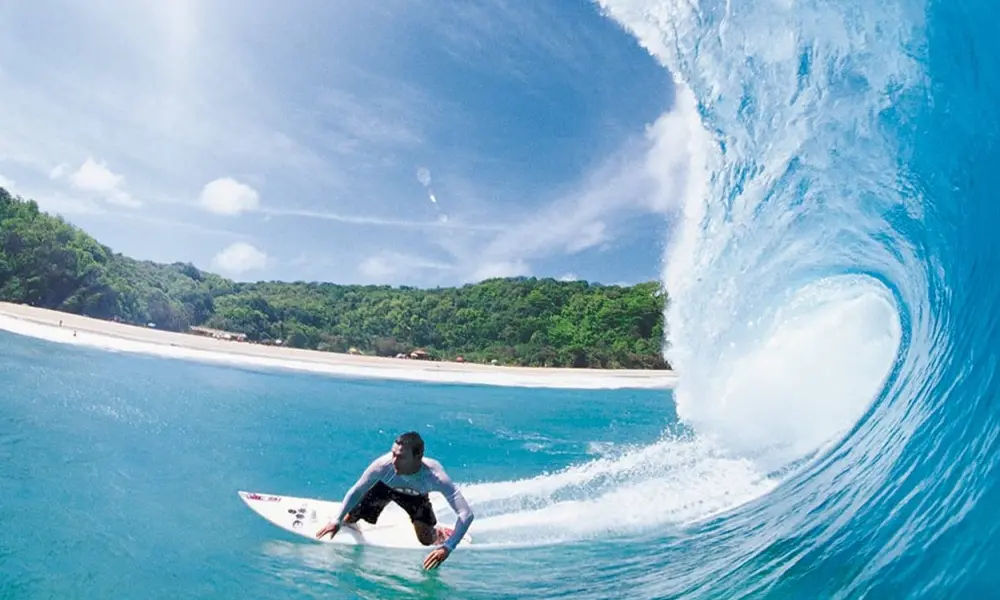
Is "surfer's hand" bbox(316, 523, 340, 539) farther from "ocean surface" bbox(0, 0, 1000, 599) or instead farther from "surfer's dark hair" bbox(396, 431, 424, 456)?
"surfer's dark hair" bbox(396, 431, 424, 456)

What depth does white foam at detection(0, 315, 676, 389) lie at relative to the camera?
2791 centimetres

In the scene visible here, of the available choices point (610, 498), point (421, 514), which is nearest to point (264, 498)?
point (421, 514)

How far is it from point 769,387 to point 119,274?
178ft

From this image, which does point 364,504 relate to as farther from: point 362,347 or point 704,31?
point 362,347

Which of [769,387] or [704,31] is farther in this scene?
[769,387]

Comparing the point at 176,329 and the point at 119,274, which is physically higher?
the point at 119,274

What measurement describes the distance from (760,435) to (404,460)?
6836 millimetres

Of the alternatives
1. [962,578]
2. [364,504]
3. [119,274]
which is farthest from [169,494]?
[119,274]

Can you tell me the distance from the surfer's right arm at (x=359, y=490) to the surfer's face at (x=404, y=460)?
0.54 ft

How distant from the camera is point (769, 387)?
34.1 ft

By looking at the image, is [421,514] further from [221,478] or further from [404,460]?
[221,478]

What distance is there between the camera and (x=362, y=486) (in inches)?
195

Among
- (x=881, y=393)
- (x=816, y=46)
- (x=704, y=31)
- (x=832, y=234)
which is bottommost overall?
(x=881, y=393)

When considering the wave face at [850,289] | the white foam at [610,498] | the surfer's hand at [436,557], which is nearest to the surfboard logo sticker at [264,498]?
the white foam at [610,498]
